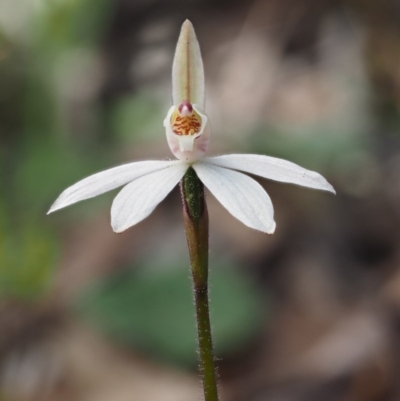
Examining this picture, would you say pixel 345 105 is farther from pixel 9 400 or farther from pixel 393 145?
pixel 9 400

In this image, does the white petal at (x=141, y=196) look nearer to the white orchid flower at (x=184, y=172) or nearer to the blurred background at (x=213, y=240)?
the white orchid flower at (x=184, y=172)

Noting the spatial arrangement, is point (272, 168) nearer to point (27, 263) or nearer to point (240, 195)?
point (240, 195)

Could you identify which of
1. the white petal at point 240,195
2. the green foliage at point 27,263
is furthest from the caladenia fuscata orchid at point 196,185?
the green foliage at point 27,263

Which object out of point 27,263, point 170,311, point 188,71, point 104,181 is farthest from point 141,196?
point 170,311

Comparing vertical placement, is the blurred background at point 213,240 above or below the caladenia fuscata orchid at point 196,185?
above

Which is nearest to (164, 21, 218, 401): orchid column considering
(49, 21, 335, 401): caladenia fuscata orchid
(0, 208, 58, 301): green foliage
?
(49, 21, 335, 401): caladenia fuscata orchid

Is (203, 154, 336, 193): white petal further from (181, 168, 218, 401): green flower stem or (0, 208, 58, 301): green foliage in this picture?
(0, 208, 58, 301): green foliage
